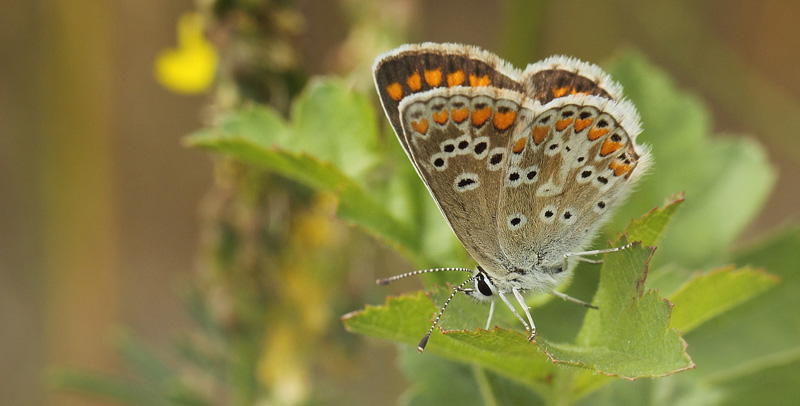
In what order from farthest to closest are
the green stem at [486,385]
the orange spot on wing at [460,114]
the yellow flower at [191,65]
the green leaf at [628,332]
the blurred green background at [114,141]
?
the blurred green background at [114,141] → the yellow flower at [191,65] → the orange spot on wing at [460,114] → the green stem at [486,385] → the green leaf at [628,332]

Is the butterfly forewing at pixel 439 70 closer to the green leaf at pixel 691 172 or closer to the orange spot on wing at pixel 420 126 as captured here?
the orange spot on wing at pixel 420 126

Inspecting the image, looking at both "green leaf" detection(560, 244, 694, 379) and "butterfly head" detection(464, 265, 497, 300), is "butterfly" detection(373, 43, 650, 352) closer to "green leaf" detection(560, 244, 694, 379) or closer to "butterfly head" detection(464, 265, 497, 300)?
"butterfly head" detection(464, 265, 497, 300)

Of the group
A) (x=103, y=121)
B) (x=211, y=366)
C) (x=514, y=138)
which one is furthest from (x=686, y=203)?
(x=103, y=121)

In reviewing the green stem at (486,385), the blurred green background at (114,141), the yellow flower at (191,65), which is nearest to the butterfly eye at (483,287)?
the green stem at (486,385)

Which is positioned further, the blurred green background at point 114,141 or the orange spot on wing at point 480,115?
the blurred green background at point 114,141

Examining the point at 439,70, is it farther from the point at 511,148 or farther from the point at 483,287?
the point at 483,287

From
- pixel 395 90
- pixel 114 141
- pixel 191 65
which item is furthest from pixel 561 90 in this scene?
pixel 114 141

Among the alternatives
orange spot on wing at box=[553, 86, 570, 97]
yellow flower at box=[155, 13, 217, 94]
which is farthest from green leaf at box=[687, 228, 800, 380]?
yellow flower at box=[155, 13, 217, 94]
